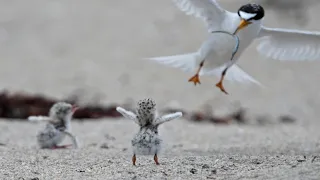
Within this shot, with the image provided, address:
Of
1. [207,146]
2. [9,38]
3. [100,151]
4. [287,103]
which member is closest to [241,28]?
[207,146]

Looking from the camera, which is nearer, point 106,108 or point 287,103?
point 106,108

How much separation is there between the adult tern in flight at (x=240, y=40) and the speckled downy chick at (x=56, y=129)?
2.79 ft

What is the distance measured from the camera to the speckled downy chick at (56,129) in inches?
227

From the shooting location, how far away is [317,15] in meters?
12.4

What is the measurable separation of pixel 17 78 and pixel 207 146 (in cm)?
455

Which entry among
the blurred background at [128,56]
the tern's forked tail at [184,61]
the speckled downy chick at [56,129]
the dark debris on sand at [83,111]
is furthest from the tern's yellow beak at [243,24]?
the blurred background at [128,56]

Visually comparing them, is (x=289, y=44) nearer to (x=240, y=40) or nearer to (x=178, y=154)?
(x=240, y=40)

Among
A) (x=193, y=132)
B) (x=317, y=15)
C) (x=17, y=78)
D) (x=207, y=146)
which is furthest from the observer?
(x=317, y=15)

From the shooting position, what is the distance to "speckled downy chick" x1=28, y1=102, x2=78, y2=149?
575cm

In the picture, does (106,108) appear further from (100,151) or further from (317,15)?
(317,15)

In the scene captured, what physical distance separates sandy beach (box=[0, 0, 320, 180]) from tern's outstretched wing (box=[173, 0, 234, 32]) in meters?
0.95

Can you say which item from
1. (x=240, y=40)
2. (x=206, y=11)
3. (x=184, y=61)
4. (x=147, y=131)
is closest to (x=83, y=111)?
(x=184, y=61)

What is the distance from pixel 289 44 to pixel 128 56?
4636 millimetres

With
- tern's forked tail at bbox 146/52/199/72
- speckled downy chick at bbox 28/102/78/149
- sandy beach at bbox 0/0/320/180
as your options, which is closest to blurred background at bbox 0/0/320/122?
sandy beach at bbox 0/0/320/180
